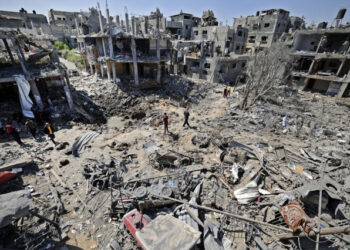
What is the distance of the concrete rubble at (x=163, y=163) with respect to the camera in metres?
5.72

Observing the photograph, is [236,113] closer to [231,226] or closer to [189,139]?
[189,139]

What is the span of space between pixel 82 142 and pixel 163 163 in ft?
21.0

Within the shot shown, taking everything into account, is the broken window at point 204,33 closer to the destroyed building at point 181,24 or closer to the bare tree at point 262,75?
the destroyed building at point 181,24

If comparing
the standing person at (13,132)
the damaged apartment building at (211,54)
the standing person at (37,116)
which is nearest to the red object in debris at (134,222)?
the standing person at (13,132)

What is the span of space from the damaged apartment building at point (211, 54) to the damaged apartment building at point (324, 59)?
8599mm

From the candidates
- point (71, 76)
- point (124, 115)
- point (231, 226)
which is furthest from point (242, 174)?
point (71, 76)

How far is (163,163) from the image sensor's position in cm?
947

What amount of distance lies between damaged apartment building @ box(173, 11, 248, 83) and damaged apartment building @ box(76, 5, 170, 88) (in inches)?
269

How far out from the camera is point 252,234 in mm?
6039

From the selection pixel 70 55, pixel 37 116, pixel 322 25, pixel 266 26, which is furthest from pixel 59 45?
pixel 322 25

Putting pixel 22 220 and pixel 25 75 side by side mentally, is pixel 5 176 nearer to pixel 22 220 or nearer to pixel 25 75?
pixel 22 220

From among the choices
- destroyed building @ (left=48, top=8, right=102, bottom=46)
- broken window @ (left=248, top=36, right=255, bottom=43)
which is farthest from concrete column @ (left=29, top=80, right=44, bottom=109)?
broken window @ (left=248, top=36, right=255, bottom=43)

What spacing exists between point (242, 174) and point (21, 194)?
30.8 feet

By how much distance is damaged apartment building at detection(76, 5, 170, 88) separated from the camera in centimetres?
2134
